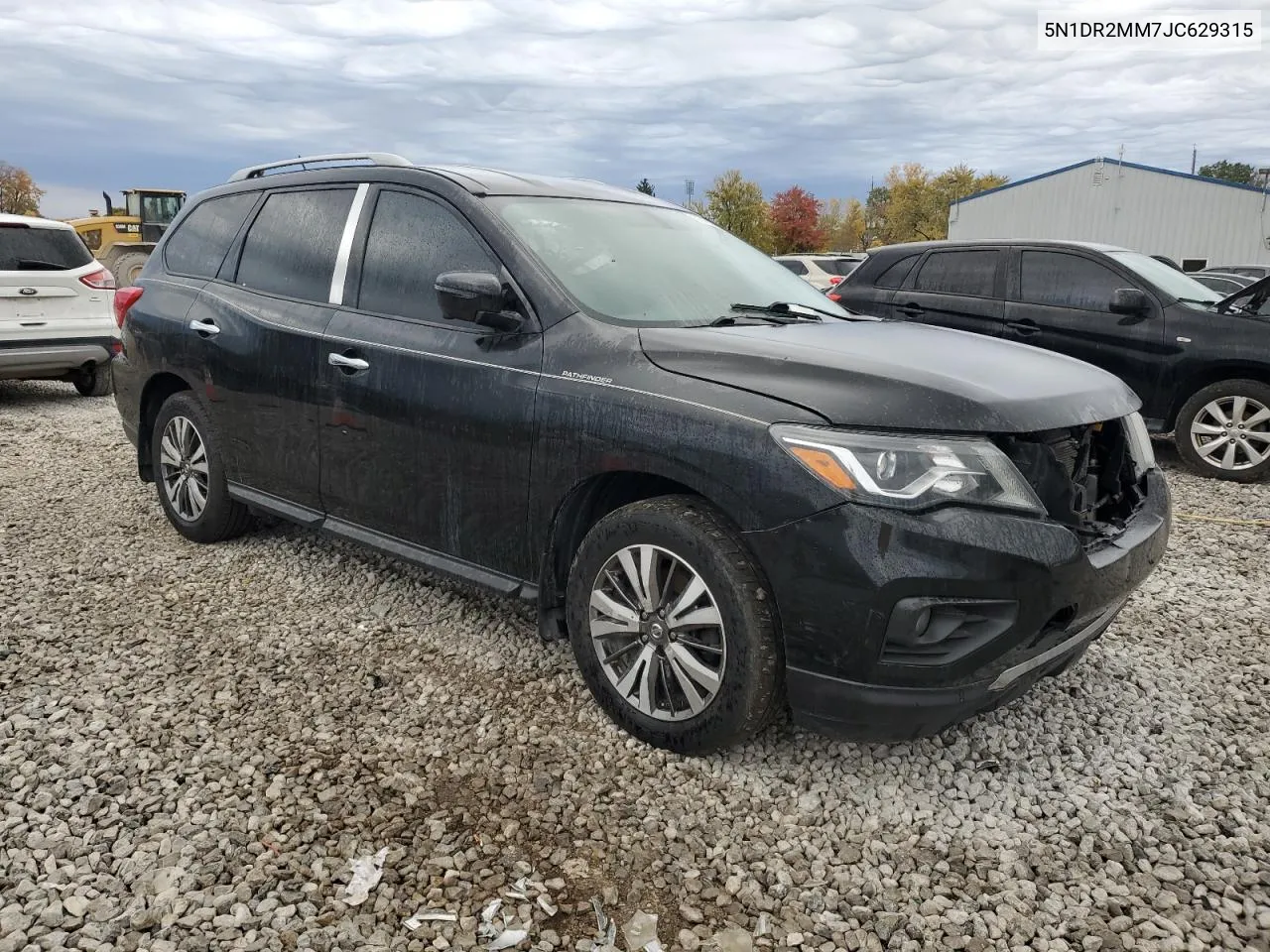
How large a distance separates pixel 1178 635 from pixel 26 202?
359ft

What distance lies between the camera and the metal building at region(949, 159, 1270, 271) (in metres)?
38.1

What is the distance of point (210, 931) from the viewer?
221 centimetres

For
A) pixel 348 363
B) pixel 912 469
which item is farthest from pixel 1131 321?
pixel 348 363

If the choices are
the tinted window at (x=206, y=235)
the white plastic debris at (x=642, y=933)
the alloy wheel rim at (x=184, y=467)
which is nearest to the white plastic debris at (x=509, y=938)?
the white plastic debris at (x=642, y=933)

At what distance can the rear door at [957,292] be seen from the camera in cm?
773

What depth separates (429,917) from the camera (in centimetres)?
229

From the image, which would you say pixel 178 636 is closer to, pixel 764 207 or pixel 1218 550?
pixel 1218 550

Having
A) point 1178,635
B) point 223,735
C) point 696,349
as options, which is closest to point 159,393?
point 223,735

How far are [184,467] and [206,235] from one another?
1173mm

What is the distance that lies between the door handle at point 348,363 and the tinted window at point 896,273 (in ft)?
19.0

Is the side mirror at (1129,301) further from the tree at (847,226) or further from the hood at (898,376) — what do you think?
the tree at (847,226)

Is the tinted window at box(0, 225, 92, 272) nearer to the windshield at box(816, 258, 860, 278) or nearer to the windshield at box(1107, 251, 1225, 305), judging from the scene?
the windshield at box(1107, 251, 1225, 305)

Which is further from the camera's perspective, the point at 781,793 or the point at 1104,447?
the point at 1104,447

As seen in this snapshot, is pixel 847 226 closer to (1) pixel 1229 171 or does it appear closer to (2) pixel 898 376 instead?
(1) pixel 1229 171
